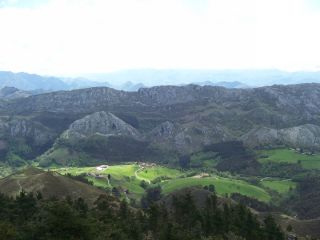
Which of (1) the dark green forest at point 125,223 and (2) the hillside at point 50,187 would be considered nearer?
(1) the dark green forest at point 125,223

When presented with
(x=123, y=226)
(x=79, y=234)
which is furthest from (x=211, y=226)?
(x=79, y=234)

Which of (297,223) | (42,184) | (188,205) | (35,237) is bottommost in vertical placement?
(297,223)

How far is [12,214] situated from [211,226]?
4731 centimetres

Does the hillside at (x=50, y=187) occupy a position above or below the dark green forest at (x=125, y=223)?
below

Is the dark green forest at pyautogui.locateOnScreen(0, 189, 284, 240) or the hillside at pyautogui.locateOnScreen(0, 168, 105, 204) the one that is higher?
the dark green forest at pyautogui.locateOnScreen(0, 189, 284, 240)

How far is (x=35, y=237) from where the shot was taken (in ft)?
211

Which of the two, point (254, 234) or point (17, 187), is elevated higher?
point (254, 234)

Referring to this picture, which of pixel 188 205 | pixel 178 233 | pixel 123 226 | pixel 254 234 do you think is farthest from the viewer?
pixel 188 205

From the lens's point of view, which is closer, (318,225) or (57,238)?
(57,238)

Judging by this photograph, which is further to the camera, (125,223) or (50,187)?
(50,187)

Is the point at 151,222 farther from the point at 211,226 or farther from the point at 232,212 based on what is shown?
the point at 232,212

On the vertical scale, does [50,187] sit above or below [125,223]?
below

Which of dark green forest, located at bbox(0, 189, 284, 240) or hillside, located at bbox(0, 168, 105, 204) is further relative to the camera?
hillside, located at bbox(0, 168, 105, 204)

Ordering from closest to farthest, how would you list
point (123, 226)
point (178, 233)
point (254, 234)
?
point (178, 233)
point (123, 226)
point (254, 234)
